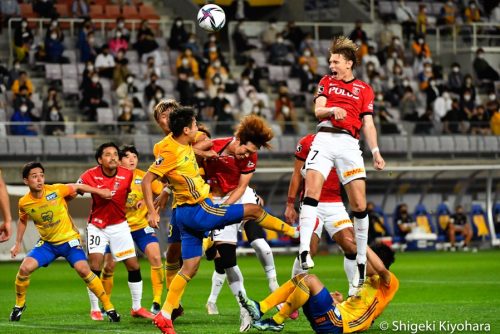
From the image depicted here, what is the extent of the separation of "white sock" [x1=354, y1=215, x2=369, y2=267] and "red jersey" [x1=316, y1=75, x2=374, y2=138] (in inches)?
37.1

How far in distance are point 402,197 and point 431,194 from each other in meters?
0.84

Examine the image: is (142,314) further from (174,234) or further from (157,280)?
(174,234)

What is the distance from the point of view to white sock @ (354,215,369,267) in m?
12.7

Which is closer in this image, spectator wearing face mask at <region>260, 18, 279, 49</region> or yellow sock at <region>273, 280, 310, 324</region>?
yellow sock at <region>273, 280, 310, 324</region>

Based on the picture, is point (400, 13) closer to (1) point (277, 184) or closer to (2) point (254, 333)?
(1) point (277, 184)

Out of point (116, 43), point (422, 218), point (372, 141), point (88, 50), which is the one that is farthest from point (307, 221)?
point (116, 43)

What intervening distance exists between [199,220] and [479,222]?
74.4 ft

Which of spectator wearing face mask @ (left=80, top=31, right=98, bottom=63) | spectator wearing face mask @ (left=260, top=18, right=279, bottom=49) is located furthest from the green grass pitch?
spectator wearing face mask @ (left=260, top=18, right=279, bottom=49)

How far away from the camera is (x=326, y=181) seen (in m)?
14.0

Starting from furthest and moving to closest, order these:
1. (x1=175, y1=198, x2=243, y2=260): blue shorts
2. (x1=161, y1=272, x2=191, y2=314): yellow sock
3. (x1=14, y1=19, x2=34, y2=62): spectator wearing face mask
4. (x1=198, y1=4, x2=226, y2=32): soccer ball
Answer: (x1=14, y1=19, x2=34, y2=62): spectator wearing face mask
(x1=198, y1=4, x2=226, y2=32): soccer ball
(x1=175, y1=198, x2=243, y2=260): blue shorts
(x1=161, y1=272, x2=191, y2=314): yellow sock

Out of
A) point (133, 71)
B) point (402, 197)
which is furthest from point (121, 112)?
point (402, 197)

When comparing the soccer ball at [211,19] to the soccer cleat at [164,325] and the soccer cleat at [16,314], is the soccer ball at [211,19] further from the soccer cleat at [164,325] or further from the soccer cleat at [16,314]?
the soccer cleat at [164,325]

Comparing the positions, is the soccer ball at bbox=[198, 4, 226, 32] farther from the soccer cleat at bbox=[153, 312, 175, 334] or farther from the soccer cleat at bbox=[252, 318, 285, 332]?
the soccer cleat at bbox=[252, 318, 285, 332]

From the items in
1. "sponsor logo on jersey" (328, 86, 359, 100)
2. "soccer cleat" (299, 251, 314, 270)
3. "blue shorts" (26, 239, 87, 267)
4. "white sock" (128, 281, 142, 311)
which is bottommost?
"white sock" (128, 281, 142, 311)
